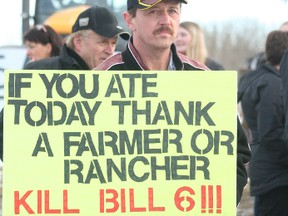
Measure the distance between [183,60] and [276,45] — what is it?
2.49 meters

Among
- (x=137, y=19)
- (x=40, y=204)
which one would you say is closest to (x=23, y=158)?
(x=40, y=204)

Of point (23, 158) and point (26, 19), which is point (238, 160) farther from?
point (26, 19)

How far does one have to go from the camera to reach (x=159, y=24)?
3908 millimetres

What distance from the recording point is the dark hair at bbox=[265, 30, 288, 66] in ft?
21.2

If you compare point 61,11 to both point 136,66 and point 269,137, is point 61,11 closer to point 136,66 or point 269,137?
point 269,137

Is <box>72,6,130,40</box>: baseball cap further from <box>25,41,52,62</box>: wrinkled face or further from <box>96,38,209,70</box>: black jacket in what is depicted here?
<box>25,41,52,62</box>: wrinkled face

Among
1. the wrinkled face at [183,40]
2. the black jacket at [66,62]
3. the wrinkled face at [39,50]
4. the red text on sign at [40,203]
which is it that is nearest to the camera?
the red text on sign at [40,203]

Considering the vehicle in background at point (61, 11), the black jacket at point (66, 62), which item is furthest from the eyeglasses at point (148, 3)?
the vehicle in background at point (61, 11)

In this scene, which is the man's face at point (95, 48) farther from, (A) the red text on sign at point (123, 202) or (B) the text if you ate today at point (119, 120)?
(A) the red text on sign at point (123, 202)

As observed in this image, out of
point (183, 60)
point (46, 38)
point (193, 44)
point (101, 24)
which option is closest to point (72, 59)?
point (101, 24)

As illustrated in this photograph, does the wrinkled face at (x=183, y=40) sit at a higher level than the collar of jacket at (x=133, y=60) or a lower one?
lower

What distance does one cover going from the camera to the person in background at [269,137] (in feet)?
20.5

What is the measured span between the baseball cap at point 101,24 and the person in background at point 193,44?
197 centimetres

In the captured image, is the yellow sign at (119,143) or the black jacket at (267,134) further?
the black jacket at (267,134)
